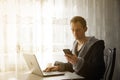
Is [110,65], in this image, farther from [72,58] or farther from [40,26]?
[40,26]

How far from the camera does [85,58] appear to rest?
2.27 m

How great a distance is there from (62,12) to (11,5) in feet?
2.24

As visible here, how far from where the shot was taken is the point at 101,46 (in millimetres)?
2287

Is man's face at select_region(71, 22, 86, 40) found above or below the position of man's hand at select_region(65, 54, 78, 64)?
above

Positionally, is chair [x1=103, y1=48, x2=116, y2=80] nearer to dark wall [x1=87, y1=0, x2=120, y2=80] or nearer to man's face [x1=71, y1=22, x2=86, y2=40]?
man's face [x1=71, y1=22, x2=86, y2=40]

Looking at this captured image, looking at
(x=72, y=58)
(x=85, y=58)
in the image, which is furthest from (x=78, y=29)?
(x=72, y=58)

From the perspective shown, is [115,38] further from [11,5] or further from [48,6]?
[11,5]

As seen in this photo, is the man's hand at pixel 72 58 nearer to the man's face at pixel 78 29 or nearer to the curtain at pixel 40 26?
the man's face at pixel 78 29

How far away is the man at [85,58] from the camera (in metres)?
2.15

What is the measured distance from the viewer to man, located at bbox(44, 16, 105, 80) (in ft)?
7.07

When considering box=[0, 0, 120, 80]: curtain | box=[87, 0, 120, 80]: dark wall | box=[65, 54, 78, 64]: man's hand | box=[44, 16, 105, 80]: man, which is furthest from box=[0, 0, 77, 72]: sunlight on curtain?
box=[65, 54, 78, 64]: man's hand

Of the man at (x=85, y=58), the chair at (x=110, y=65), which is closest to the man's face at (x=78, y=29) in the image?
the man at (x=85, y=58)

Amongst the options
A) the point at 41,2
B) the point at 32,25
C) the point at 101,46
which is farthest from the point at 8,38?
the point at 101,46

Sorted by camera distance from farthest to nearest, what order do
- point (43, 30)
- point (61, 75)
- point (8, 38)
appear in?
1. point (43, 30)
2. point (8, 38)
3. point (61, 75)
